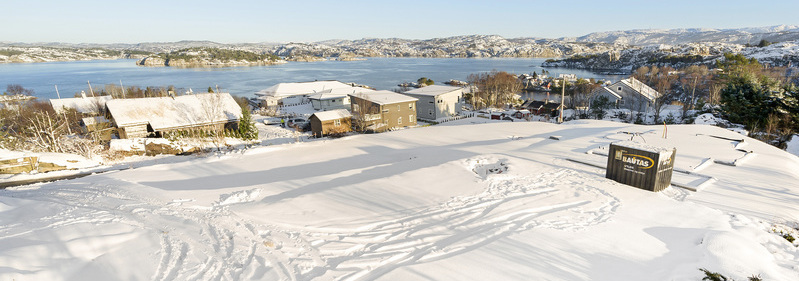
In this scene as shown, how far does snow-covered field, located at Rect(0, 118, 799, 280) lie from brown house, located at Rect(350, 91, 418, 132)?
15.5m

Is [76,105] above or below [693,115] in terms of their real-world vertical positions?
above

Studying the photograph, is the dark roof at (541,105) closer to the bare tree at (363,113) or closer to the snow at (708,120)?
the snow at (708,120)

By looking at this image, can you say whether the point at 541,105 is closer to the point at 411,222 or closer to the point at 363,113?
the point at 363,113

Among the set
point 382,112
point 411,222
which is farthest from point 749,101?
point 411,222

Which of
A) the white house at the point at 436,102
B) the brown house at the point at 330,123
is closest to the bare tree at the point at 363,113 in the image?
the brown house at the point at 330,123

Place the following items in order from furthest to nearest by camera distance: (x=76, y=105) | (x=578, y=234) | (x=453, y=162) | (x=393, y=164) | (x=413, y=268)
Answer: (x=76, y=105) → (x=393, y=164) → (x=453, y=162) → (x=578, y=234) → (x=413, y=268)

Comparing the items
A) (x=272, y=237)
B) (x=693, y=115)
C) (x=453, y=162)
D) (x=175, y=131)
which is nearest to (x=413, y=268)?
(x=272, y=237)

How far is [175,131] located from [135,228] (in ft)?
72.4

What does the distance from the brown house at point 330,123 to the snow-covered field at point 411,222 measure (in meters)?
13.2

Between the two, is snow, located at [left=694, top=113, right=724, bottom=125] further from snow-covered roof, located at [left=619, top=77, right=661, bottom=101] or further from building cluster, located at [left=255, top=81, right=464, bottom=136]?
building cluster, located at [left=255, top=81, right=464, bottom=136]

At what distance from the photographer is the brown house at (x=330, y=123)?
92.3ft

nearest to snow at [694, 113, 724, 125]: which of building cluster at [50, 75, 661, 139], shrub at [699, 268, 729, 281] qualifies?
building cluster at [50, 75, 661, 139]

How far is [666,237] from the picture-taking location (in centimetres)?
760

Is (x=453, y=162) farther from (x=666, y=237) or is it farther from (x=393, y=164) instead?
(x=666, y=237)
